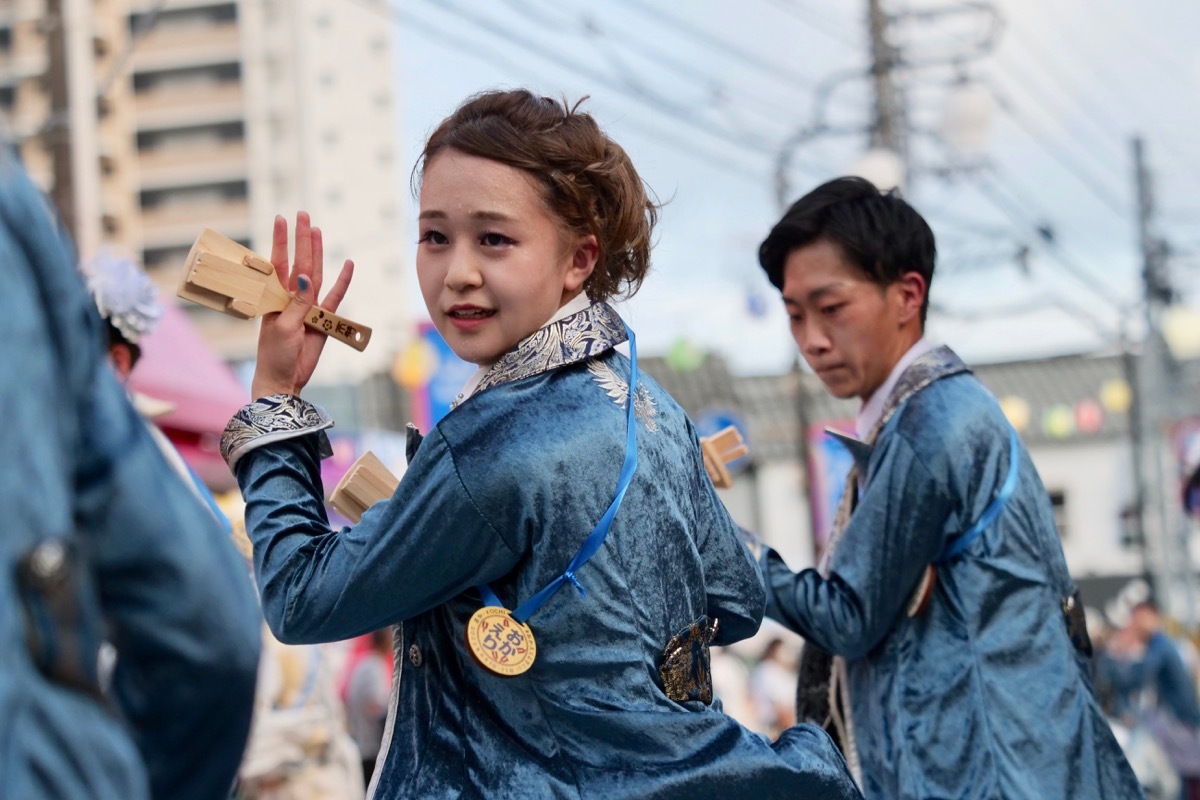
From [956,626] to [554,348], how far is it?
1.11 meters

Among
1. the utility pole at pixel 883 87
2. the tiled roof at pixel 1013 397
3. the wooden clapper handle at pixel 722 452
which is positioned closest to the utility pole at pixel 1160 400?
the utility pole at pixel 883 87

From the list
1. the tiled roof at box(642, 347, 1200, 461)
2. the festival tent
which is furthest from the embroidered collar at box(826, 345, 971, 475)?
the tiled roof at box(642, 347, 1200, 461)

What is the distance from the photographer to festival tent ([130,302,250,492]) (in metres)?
8.44

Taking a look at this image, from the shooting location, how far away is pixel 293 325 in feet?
7.63

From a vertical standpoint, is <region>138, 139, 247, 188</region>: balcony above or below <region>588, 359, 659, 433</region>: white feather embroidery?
above

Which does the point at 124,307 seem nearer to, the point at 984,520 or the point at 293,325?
the point at 293,325

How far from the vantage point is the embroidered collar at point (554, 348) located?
2.18m

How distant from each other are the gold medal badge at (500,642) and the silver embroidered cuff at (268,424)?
419mm

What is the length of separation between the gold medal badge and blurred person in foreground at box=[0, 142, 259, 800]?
0.80 metres

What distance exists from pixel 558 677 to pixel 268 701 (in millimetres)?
3438

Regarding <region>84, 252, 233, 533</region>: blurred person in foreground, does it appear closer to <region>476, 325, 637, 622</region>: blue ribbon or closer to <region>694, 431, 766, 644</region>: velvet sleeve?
<region>694, 431, 766, 644</region>: velvet sleeve

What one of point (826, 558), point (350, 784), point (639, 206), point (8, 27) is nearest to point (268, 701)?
point (350, 784)

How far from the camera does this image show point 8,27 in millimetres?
63906

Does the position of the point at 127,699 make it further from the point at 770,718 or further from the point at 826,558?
the point at 770,718
